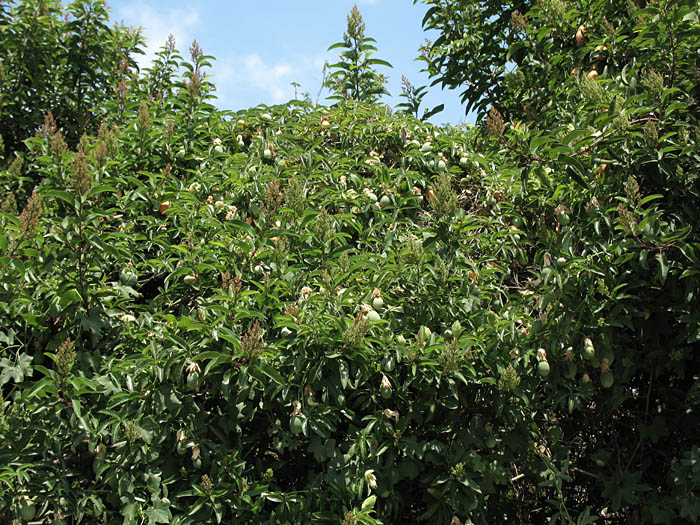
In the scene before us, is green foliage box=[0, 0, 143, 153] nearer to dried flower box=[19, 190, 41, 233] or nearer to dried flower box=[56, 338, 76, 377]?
dried flower box=[19, 190, 41, 233]

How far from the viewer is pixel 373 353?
91.0 inches

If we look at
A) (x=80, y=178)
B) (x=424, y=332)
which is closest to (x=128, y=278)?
(x=80, y=178)

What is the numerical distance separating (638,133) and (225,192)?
192cm

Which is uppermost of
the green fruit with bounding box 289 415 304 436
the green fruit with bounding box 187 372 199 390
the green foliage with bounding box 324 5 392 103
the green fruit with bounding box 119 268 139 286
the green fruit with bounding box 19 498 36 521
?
the green foliage with bounding box 324 5 392 103

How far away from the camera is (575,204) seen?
2711mm

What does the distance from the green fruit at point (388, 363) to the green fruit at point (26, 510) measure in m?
1.33

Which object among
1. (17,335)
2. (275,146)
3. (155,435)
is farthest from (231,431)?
(275,146)

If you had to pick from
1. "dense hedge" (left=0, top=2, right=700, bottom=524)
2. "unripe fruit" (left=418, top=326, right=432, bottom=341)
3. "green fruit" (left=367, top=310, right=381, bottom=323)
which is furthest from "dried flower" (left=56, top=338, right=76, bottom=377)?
"unripe fruit" (left=418, top=326, right=432, bottom=341)

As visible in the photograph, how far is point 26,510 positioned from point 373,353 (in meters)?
1.33

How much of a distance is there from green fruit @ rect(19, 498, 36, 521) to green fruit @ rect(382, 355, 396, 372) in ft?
4.36

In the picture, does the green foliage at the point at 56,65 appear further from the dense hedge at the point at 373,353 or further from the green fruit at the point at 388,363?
the green fruit at the point at 388,363

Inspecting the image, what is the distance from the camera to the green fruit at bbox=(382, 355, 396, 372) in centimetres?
229

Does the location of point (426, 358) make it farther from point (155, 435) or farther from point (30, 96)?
point (30, 96)

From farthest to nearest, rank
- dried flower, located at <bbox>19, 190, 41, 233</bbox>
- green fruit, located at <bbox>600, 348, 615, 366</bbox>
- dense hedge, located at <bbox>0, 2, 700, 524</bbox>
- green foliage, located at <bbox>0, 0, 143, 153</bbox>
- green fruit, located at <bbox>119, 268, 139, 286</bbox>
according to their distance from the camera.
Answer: green foliage, located at <bbox>0, 0, 143, 153</bbox> → green fruit, located at <bbox>119, 268, 139, 286</bbox> → dried flower, located at <bbox>19, 190, 41, 233</bbox> → green fruit, located at <bbox>600, 348, 615, 366</bbox> → dense hedge, located at <bbox>0, 2, 700, 524</bbox>
